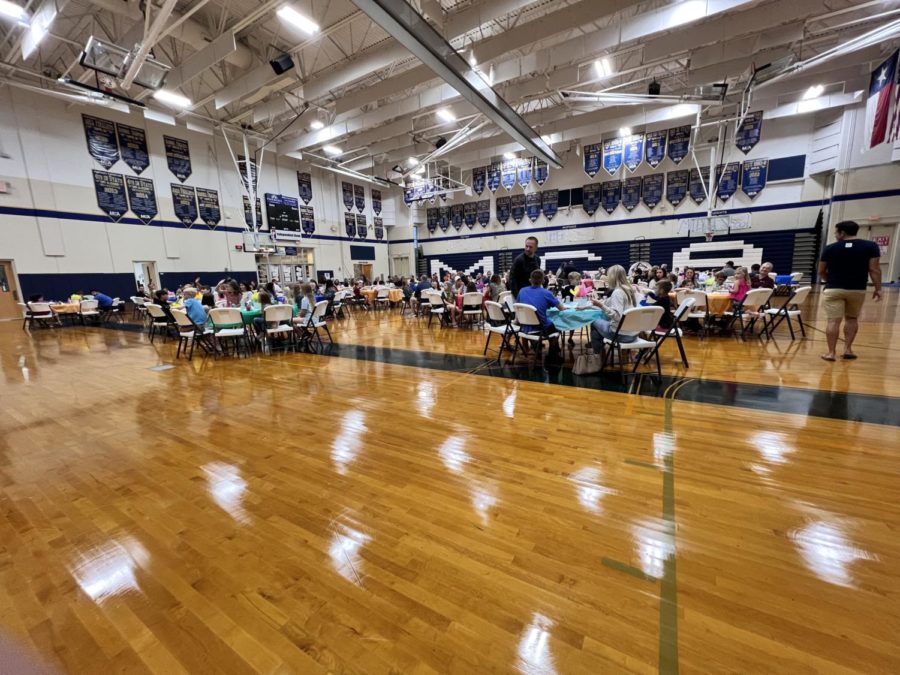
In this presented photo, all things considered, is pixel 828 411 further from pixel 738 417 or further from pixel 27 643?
pixel 27 643

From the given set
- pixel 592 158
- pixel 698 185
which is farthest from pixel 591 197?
pixel 698 185

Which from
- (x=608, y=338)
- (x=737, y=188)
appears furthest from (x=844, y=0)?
(x=608, y=338)

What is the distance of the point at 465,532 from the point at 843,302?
5.23 m

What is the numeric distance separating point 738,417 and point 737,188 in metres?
15.7

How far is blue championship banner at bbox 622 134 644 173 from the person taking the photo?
41.1ft

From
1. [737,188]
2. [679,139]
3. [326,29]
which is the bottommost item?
[737,188]

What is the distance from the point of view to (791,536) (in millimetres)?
1629

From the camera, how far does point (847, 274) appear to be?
402 cm

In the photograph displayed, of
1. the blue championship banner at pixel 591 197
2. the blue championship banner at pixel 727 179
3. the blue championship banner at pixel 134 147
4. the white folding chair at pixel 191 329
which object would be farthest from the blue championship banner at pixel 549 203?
the blue championship banner at pixel 134 147

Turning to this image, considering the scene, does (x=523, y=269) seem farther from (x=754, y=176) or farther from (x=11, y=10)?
(x=754, y=176)

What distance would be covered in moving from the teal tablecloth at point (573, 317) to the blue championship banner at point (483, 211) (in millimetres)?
16705

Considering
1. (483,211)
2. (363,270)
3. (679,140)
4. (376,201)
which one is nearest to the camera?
(679,140)

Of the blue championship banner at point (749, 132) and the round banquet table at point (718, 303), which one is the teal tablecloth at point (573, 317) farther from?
the blue championship banner at point (749, 132)

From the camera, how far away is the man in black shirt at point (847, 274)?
3904 millimetres
